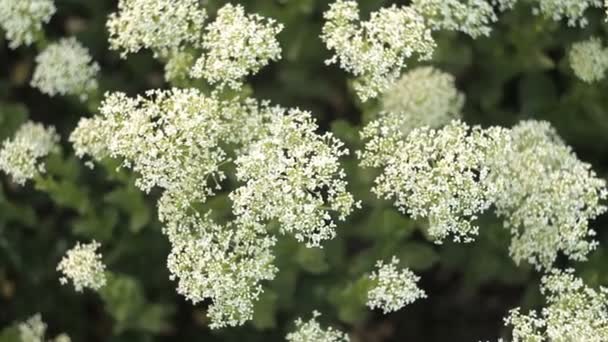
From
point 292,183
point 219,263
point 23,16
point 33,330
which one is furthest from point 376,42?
point 33,330

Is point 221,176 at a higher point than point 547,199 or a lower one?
lower

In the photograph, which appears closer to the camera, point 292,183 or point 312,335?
point 292,183

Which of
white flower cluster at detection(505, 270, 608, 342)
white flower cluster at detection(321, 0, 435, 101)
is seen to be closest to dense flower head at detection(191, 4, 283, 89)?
white flower cluster at detection(321, 0, 435, 101)

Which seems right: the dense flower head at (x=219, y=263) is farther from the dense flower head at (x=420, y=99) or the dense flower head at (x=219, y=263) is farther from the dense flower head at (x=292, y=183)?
the dense flower head at (x=420, y=99)

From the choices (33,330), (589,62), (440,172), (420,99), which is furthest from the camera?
(33,330)

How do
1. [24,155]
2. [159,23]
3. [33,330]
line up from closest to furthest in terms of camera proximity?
[159,23] → [24,155] → [33,330]

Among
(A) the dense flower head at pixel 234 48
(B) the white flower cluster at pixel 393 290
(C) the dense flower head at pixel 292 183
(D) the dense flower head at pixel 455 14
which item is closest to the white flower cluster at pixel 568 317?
(B) the white flower cluster at pixel 393 290

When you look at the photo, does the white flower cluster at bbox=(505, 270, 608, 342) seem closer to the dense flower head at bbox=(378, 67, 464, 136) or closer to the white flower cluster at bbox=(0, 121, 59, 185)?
the dense flower head at bbox=(378, 67, 464, 136)

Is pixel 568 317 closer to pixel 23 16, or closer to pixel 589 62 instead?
pixel 589 62
